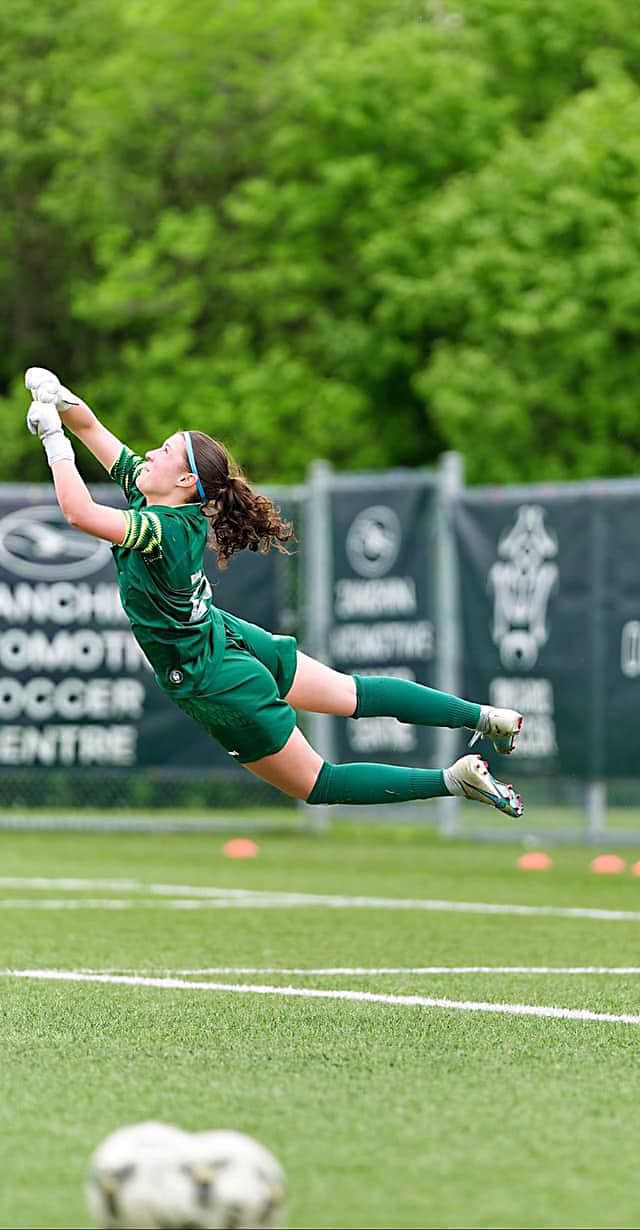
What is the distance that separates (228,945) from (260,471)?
23385 millimetres

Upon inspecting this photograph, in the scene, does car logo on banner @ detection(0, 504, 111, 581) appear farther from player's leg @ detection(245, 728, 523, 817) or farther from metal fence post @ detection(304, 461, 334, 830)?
player's leg @ detection(245, 728, 523, 817)

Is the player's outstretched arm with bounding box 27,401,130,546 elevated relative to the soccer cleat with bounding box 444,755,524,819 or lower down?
elevated

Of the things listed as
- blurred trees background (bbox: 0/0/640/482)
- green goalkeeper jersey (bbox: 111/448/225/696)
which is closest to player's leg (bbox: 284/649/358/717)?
green goalkeeper jersey (bbox: 111/448/225/696)

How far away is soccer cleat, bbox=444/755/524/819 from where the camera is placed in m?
7.58

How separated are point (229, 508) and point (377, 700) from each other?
90 centimetres

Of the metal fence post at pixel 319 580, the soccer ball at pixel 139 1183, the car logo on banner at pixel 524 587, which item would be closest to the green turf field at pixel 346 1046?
the soccer ball at pixel 139 1183

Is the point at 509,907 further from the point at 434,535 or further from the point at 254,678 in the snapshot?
the point at 434,535

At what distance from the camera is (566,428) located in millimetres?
29703

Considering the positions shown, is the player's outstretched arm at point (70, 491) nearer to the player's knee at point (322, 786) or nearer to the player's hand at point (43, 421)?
the player's hand at point (43, 421)

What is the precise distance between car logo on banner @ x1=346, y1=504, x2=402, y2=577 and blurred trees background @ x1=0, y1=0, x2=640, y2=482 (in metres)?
12.9

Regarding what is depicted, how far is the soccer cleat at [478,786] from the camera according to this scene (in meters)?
7.58

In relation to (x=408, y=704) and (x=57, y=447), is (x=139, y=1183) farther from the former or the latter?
(x=408, y=704)

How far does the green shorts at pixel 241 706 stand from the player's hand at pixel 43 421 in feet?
3.24

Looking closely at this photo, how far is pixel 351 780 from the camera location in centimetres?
783
